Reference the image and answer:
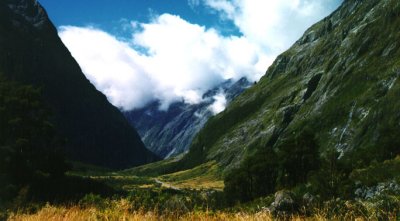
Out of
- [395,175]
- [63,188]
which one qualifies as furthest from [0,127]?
[395,175]

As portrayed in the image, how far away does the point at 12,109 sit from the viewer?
172 ft

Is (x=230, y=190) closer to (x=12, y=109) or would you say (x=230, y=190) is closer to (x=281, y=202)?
(x=12, y=109)

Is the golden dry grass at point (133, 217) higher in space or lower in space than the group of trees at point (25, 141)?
lower

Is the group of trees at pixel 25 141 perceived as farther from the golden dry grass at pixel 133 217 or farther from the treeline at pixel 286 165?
the treeline at pixel 286 165

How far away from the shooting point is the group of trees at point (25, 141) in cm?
4875

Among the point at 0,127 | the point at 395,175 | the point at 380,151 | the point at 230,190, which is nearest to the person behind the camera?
the point at 0,127

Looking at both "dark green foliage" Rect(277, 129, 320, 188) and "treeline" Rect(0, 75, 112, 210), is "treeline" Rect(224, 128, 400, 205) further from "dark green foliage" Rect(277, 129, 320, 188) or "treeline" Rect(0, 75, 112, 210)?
"treeline" Rect(0, 75, 112, 210)

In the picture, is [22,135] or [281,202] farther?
[22,135]

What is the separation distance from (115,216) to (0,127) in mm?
41360

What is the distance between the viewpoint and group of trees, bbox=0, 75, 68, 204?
4875cm

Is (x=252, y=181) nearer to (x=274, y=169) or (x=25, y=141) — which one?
(x=274, y=169)

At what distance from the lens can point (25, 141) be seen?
50062 mm

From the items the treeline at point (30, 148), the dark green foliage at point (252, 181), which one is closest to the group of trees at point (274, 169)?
the dark green foliage at point (252, 181)

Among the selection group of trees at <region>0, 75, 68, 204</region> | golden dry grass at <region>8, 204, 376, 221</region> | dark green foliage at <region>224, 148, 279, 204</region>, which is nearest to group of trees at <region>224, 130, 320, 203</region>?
dark green foliage at <region>224, 148, 279, 204</region>
